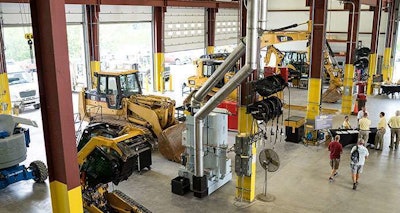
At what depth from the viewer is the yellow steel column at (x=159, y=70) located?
88.7 ft

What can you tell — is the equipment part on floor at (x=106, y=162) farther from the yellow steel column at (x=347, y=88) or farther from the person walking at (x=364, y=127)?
the yellow steel column at (x=347, y=88)

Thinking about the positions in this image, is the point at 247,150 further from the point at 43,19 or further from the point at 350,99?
the point at 350,99

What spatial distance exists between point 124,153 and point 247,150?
124 inches

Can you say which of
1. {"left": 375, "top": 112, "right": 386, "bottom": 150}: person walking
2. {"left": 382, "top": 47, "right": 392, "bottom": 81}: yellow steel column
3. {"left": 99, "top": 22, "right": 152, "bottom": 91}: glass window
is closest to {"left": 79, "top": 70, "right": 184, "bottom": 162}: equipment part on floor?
{"left": 375, "top": 112, "right": 386, "bottom": 150}: person walking

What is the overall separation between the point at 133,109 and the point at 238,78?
6667 mm

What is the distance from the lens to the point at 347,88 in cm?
2045

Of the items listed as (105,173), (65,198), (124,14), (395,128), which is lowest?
(395,128)

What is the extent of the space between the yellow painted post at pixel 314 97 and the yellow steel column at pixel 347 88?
5.38m

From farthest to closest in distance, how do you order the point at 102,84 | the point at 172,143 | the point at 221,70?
1. the point at 102,84
2. the point at 172,143
3. the point at 221,70

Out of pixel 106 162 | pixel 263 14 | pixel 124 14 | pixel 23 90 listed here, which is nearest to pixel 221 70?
pixel 263 14

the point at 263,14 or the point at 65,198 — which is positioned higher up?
→ the point at 263,14

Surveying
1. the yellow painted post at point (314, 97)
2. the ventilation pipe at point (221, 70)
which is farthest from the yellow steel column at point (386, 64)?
the ventilation pipe at point (221, 70)

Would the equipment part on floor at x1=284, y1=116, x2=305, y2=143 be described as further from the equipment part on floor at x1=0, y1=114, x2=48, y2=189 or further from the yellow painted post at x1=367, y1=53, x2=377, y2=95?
the yellow painted post at x1=367, y1=53, x2=377, y2=95

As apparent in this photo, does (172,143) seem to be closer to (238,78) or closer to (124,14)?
(238,78)
